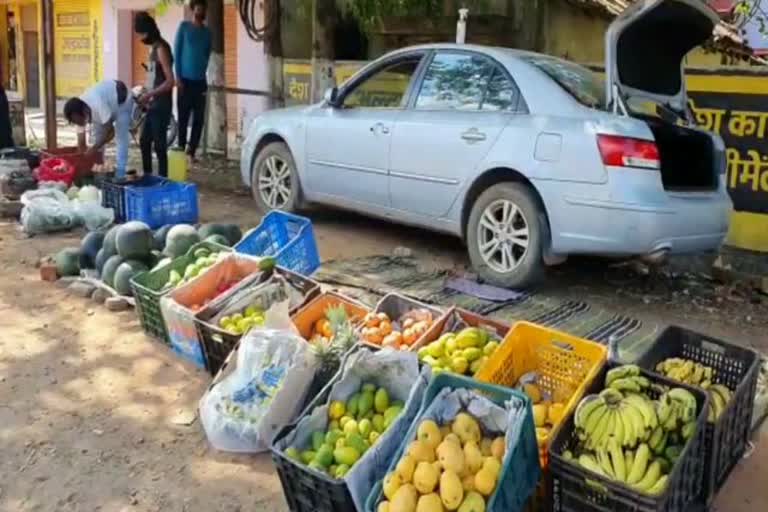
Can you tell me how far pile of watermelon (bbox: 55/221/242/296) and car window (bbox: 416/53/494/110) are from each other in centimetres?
189

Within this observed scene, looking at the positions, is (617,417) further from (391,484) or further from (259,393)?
(259,393)

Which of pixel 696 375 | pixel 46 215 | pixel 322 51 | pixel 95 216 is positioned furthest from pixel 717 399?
pixel 322 51

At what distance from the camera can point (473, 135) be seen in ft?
19.8

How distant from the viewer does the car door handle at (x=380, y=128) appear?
6.65 m

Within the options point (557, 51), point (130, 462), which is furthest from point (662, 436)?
point (557, 51)

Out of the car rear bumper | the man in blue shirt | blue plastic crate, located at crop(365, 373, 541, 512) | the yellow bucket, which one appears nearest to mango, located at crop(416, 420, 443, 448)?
blue plastic crate, located at crop(365, 373, 541, 512)

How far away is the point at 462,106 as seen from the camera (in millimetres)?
6293

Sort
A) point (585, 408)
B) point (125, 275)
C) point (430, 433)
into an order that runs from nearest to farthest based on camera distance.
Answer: point (430, 433) → point (585, 408) → point (125, 275)

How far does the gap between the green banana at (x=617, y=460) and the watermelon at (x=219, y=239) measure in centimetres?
327

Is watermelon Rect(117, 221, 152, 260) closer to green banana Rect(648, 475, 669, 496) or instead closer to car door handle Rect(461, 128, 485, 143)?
car door handle Rect(461, 128, 485, 143)

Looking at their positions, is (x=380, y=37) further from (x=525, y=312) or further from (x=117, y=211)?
(x=525, y=312)

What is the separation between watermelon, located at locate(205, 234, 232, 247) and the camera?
553 centimetres

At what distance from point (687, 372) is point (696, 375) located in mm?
41

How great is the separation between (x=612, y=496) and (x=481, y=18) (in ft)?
31.6
